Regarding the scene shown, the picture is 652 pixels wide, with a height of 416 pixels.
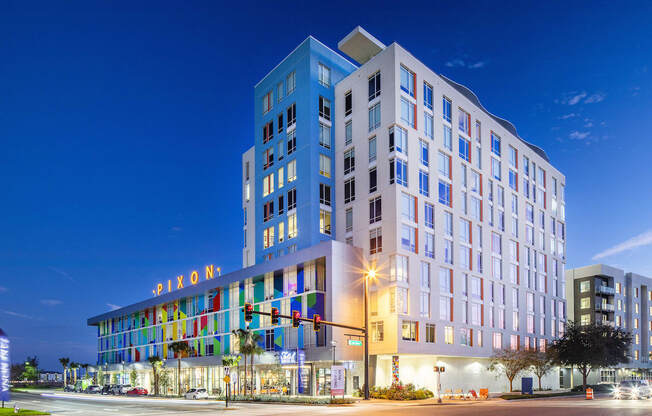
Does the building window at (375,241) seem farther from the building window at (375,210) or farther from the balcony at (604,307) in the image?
the balcony at (604,307)

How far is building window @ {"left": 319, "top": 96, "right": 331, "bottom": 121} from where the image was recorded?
70.7m

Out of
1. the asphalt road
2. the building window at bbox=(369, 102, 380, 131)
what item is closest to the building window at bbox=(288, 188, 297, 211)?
the building window at bbox=(369, 102, 380, 131)

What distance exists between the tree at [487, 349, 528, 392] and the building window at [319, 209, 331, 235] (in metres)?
25.6

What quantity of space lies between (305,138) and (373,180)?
10684 mm

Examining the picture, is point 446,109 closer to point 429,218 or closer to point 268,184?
point 429,218

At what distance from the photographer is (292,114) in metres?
72.4

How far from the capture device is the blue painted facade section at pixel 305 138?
67750 millimetres

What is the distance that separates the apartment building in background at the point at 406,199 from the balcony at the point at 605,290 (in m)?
32.5

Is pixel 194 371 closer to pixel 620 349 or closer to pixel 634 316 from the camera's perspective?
pixel 620 349

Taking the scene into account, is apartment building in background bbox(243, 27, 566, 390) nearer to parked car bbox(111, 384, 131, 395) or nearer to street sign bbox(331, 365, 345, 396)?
street sign bbox(331, 365, 345, 396)

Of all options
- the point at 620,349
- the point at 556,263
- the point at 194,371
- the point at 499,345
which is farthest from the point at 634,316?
the point at 194,371

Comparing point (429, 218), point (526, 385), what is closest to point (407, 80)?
point (429, 218)

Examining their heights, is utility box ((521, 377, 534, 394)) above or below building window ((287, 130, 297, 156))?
below

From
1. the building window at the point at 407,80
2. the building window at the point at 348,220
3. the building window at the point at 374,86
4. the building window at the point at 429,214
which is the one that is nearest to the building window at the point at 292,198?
the building window at the point at 348,220
